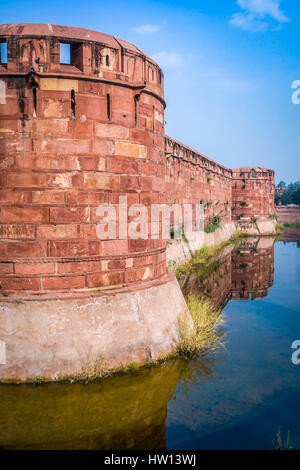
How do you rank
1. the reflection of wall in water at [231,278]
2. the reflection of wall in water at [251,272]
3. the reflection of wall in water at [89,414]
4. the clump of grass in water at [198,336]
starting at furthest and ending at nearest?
the reflection of wall in water at [251,272]
the reflection of wall in water at [231,278]
the clump of grass in water at [198,336]
the reflection of wall in water at [89,414]

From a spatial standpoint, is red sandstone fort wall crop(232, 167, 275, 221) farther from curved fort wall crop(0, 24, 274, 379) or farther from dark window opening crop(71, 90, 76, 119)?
dark window opening crop(71, 90, 76, 119)

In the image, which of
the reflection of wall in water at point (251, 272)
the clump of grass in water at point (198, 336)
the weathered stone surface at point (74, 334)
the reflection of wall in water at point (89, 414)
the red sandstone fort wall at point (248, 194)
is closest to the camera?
the reflection of wall in water at point (89, 414)

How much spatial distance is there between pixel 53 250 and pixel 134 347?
1.83 metres

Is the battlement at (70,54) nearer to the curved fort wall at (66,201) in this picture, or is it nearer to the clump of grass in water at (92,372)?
the curved fort wall at (66,201)

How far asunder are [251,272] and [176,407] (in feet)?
32.2

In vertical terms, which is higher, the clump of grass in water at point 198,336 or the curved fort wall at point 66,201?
the curved fort wall at point 66,201

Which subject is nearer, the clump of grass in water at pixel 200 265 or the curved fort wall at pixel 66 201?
the curved fort wall at pixel 66 201

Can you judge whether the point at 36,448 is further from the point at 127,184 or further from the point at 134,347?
the point at 127,184

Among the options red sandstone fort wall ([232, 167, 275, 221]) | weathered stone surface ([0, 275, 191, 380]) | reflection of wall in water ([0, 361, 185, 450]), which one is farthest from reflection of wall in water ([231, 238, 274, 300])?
red sandstone fort wall ([232, 167, 275, 221])

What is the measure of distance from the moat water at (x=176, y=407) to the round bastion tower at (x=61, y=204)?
38 centimetres

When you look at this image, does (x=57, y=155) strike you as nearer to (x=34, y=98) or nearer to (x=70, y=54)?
(x=34, y=98)

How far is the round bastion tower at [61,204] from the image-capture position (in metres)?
4.93

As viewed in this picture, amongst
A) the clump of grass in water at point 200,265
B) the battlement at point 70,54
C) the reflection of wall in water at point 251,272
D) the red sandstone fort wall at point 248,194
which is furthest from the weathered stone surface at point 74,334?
the red sandstone fort wall at point 248,194

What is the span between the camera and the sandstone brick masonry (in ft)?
16.5
